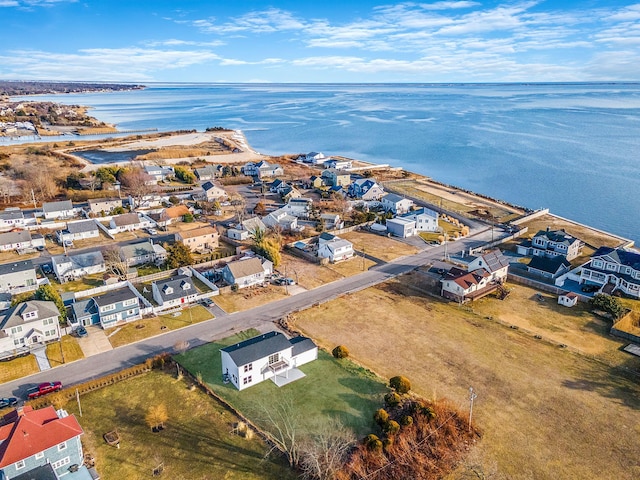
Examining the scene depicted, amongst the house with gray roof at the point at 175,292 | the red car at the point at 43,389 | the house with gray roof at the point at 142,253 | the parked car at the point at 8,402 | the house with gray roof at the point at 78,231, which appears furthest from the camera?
the house with gray roof at the point at 78,231

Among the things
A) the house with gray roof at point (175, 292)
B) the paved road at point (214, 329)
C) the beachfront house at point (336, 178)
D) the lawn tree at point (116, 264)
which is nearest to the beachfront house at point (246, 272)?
the house with gray roof at point (175, 292)

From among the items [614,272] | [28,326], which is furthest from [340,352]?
[614,272]

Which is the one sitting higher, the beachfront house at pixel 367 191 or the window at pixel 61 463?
the beachfront house at pixel 367 191

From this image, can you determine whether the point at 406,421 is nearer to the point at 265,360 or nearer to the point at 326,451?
the point at 326,451

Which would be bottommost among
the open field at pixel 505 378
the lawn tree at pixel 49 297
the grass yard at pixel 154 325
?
the grass yard at pixel 154 325

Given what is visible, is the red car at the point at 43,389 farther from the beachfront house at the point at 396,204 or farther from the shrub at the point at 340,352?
the beachfront house at the point at 396,204

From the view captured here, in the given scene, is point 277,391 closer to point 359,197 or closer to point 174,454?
point 174,454

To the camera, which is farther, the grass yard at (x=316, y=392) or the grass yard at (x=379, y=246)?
the grass yard at (x=379, y=246)

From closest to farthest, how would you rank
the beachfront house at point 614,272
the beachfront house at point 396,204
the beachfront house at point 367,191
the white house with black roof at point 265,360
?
the white house with black roof at point 265,360
the beachfront house at point 614,272
the beachfront house at point 396,204
the beachfront house at point 367,191

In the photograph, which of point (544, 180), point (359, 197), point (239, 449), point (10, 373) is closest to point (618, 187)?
point (544, 180)
